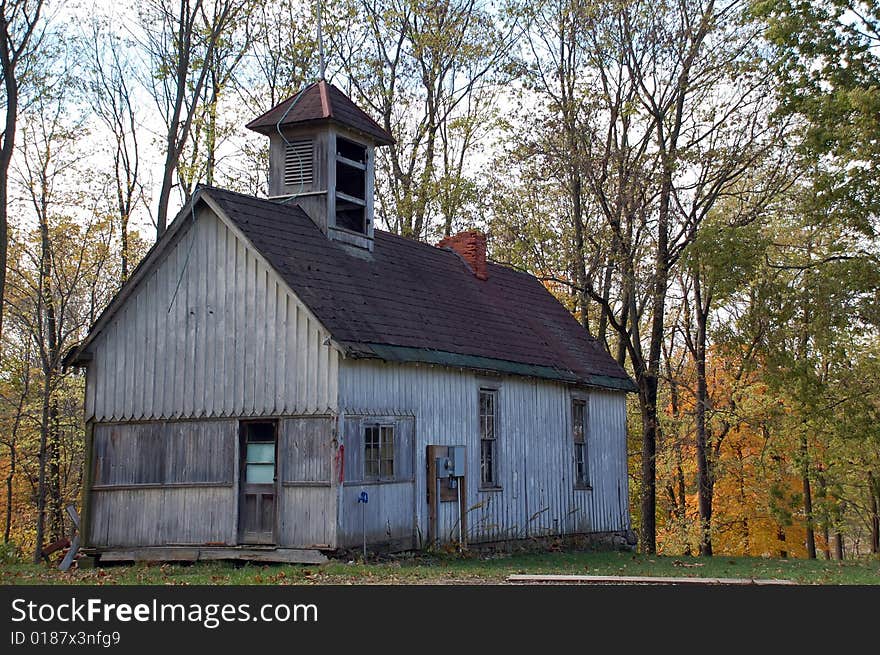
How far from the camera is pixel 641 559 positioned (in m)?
21.9

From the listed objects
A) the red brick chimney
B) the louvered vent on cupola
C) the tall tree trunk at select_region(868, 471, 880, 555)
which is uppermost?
the louvered vent on cupola

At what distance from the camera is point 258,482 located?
17484 millimetres

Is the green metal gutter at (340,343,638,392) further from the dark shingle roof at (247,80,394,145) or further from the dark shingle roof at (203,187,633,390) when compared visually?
the dark shingle roof at (247,80,394,145)

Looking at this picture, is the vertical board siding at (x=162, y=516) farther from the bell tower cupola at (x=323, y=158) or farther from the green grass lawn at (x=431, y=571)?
the bell tower cupola at (x=323, y=158)

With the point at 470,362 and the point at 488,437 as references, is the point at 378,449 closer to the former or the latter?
the point at 470,362

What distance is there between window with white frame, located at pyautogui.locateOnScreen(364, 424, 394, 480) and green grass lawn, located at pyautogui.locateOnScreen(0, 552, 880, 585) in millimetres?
1510

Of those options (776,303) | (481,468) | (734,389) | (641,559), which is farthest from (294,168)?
(734,389)

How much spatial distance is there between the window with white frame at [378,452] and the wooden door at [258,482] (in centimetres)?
157

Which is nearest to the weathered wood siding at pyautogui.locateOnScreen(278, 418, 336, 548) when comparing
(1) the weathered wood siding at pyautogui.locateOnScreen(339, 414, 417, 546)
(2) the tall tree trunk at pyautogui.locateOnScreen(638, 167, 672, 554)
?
(1) the weathered wood siding at pyautogui.locateOnScreen(339, 414, 417, 546)

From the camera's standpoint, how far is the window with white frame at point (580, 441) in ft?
82.1

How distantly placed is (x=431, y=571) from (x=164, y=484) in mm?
5511

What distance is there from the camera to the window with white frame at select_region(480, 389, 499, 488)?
21156 millimetres

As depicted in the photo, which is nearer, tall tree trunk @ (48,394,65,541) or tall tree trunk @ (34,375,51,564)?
tall tree trunk @ (34,375,51,564)

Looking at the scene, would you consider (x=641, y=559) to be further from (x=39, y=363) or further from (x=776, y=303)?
(x=39, y=363)
